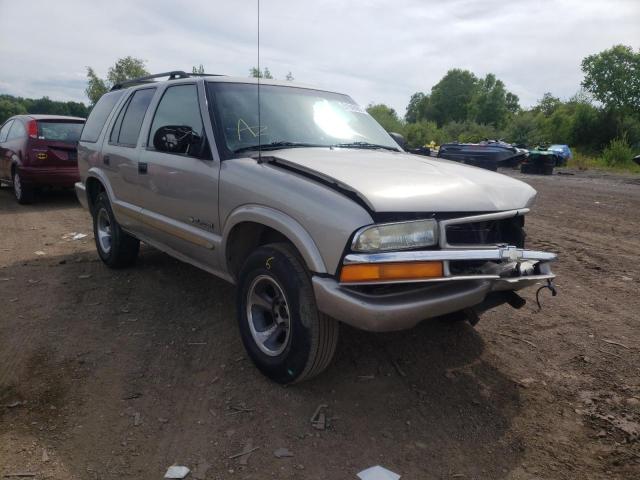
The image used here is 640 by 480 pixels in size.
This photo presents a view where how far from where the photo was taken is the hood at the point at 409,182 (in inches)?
100

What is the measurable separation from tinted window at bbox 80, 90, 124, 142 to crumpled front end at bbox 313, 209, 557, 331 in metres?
4.01

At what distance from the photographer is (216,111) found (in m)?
3.55

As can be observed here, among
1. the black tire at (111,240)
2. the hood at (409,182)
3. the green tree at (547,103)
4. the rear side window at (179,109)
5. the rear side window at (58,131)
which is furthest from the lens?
the green tree at (547,103)

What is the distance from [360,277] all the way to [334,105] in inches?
86.5

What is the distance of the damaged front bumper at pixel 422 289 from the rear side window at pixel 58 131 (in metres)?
8.57

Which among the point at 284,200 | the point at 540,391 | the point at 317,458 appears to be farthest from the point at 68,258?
the point at 540,391

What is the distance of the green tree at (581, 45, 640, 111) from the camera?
47.3m

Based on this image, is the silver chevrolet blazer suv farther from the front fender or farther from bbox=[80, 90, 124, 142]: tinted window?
bbox=[80, 90, 124, 142]: tinted window

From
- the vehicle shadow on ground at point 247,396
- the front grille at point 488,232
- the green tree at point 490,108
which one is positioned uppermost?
the green tree at point 490,108

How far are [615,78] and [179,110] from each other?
2184 inches

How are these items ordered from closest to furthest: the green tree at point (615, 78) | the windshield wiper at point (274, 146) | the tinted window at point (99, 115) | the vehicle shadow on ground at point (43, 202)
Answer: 1. the windshield wiper at point (274, 146)
2. the tinted window at point (99, 115)
3. the vehicle shadow on ground at point (43, 202)
4. the green tree at point (615, 78)

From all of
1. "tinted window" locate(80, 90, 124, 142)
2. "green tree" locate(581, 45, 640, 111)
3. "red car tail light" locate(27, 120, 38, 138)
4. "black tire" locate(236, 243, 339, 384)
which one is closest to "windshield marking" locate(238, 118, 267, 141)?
"black tire" locate(236, 243, 339, 384)

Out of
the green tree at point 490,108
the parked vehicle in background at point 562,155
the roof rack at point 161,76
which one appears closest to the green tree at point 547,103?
the green tree at point 490,108

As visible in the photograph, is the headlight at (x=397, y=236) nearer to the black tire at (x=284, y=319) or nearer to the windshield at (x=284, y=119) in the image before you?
the black tire at (x=284, y=319)
